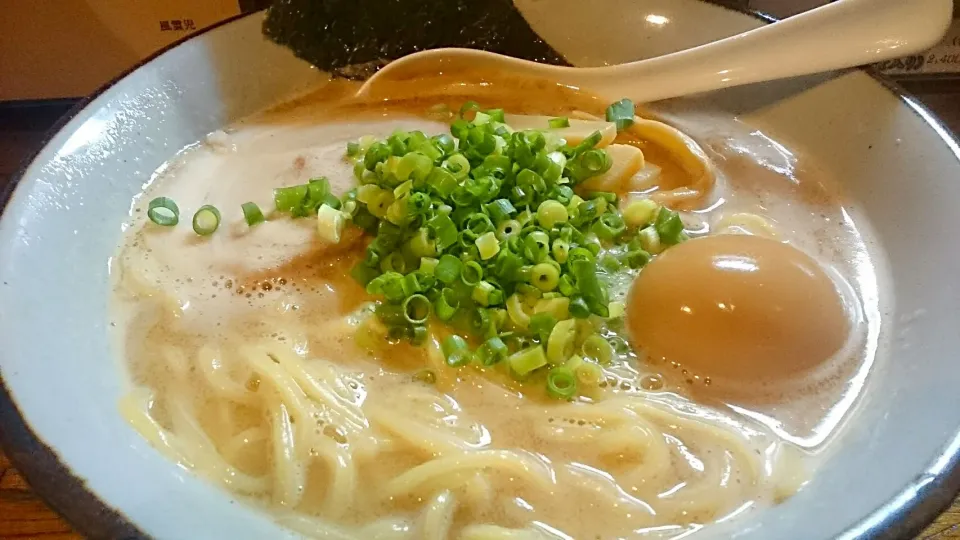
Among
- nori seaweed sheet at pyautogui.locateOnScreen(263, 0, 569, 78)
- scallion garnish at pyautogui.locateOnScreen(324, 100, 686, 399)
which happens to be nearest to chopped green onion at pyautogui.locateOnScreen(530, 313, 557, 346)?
scallion garnish at pyautogui.locateOnScreen(324, 100, 686, 399)

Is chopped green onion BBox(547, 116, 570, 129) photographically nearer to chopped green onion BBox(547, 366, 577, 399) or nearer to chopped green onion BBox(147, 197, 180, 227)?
chopped green onion BBox(547, 366, 577, 399)

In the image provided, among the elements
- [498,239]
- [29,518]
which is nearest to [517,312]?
[498,239]

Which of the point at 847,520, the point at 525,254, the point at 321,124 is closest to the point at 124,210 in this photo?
the point at 321,124

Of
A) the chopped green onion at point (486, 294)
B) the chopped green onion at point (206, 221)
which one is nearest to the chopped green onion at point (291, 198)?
the chopped green onion at point (206, 221)

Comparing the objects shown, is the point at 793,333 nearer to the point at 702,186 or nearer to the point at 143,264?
the point at 702,186

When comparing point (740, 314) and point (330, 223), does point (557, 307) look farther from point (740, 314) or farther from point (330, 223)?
point (330, 223)

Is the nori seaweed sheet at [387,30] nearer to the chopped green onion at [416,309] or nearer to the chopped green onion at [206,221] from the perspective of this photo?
the chopped green onion at [206,221]

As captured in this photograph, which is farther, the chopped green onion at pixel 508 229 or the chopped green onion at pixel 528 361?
the chopped green onion at pixel 508 229
